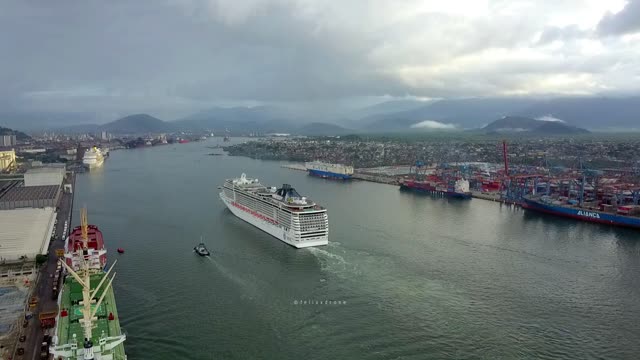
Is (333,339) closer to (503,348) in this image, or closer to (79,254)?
(503,348)

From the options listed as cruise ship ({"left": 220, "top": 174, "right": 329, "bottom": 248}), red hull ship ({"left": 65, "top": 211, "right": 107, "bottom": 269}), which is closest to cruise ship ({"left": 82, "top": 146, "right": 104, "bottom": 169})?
cruise ship ({"left": 220, "top": 174, "right": 329, "bottom": 248})

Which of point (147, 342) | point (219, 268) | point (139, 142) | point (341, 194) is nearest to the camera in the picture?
point (147, 342)

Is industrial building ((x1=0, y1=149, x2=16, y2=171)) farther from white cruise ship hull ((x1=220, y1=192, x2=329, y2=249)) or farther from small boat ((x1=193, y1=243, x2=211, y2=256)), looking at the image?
small boat ((x1=193, y1=243, x2=211, y2=256))

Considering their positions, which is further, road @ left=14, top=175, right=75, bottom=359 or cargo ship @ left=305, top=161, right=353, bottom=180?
cargo ship @ left=305, top=161, right=353, bottom=180

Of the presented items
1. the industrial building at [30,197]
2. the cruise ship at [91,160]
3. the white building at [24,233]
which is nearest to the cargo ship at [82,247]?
the white building at [24,233]

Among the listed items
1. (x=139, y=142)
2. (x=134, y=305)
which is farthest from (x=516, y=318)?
(x=139, y=142)
